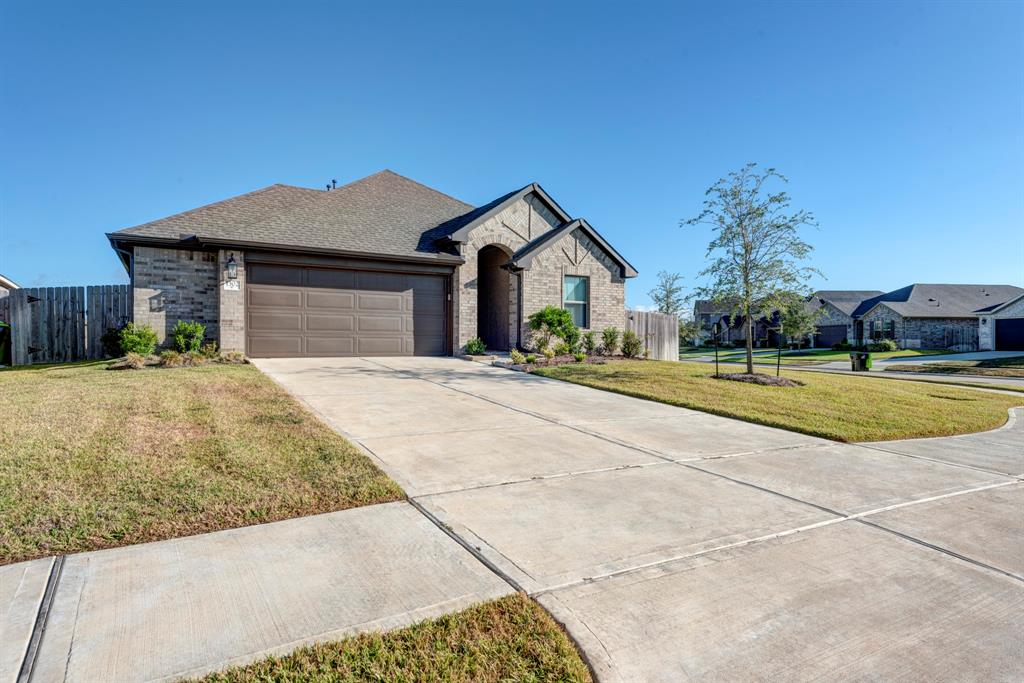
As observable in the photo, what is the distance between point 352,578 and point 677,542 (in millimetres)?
1817

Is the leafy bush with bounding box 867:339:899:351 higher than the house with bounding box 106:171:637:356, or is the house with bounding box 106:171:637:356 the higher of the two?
the house with bounding box 106:171:637:356

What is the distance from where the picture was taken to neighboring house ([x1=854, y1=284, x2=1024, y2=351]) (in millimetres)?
34944

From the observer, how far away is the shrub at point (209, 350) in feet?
37.9

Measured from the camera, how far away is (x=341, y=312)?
45.2 ft

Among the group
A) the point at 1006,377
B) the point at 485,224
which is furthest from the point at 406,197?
the point at 1006,377

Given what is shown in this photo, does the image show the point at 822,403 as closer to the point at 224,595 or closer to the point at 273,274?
the point at 224,595

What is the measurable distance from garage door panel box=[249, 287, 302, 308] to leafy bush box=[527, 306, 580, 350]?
6664 mm

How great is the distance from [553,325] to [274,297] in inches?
303

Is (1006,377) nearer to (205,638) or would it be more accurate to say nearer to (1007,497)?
(1007,497)

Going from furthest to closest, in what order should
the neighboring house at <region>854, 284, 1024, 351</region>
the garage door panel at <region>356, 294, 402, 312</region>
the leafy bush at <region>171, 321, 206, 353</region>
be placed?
the neighboring house at <region>854, 284, 1024, 351</region>
the garage door panel at <region>356, 294, 402, 312</region>
the leafy bush at <region>171, 321, 206, 353</region>

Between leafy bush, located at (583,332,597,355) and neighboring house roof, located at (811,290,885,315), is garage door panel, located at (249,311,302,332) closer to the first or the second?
leafy bush, located at (583,332,597,355)

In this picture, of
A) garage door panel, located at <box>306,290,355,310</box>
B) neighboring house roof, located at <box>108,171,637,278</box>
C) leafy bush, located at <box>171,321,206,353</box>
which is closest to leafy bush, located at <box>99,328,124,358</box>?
leafy bush, located at <box>171,321,206,353</box>

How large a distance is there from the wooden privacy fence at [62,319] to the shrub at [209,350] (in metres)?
2.42

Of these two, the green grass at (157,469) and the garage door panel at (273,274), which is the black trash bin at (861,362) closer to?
the garage door panel at (273,274)
